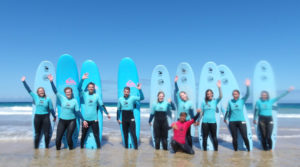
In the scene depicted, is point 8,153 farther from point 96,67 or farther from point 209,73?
point 209,73

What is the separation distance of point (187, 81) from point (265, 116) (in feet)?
5.84

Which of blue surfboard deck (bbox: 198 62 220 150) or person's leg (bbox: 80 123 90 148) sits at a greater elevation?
blue surfboard deck (bbox: 198 62 220 150)

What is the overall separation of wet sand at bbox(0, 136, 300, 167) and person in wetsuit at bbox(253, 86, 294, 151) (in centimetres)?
27

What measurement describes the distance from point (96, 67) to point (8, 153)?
2.57 m

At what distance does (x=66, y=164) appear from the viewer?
3.34m

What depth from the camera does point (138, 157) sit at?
3850 mm

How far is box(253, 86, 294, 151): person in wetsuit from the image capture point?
14.1ft

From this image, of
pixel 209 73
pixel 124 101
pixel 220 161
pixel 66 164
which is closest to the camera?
pixel 66 164

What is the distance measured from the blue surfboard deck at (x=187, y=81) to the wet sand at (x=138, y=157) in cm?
105

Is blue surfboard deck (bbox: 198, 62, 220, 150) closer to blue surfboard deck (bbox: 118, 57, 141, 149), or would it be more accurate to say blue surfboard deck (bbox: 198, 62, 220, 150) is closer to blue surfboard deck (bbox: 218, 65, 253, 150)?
blue surfboard deck (bbox: 218, 65, 253, 150)

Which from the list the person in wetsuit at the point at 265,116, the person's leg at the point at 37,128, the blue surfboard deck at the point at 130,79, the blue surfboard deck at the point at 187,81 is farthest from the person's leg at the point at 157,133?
the person's leg at the point at 37,128

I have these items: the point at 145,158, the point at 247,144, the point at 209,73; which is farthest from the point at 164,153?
the point at 209,73

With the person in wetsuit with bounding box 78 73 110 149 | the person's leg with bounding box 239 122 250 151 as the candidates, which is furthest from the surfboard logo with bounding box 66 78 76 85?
the person's leg with bounding box 239 122 250 151

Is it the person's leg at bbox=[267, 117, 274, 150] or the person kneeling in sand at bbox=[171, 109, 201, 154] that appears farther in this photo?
the person's leg at bbox=[267, 117, 274, 150]
